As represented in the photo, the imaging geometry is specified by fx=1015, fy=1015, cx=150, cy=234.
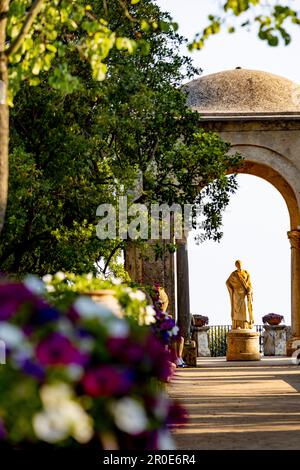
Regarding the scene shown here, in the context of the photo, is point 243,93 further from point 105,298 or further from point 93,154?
point 105,298

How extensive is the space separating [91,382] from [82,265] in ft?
44.5

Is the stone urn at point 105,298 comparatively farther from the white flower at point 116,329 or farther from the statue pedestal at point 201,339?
the statue pedestal at point 201,339

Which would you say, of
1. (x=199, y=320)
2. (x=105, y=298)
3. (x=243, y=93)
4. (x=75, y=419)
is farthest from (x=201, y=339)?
(x=75, y=419)

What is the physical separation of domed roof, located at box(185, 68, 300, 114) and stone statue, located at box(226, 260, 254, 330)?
442cm

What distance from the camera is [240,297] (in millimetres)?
28625

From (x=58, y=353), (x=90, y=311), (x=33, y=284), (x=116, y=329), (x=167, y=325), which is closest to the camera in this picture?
(x=58, y=353)

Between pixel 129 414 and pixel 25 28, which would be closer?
pixel 129 414

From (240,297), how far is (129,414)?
25.4 metres

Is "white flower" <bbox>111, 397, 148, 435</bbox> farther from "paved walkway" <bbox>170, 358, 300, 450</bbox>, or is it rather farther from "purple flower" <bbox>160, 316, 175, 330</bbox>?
"purple flower" <bbox>160, 316, 175, 330</bbox>

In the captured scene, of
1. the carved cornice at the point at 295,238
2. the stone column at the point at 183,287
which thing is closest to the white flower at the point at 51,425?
the stone column at the point at 183,287

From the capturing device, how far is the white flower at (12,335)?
143 inches

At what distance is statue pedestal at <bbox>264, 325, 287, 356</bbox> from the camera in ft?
103

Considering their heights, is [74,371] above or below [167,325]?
below

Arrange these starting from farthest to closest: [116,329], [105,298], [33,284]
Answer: [105,298], [33,284], [116,329]
